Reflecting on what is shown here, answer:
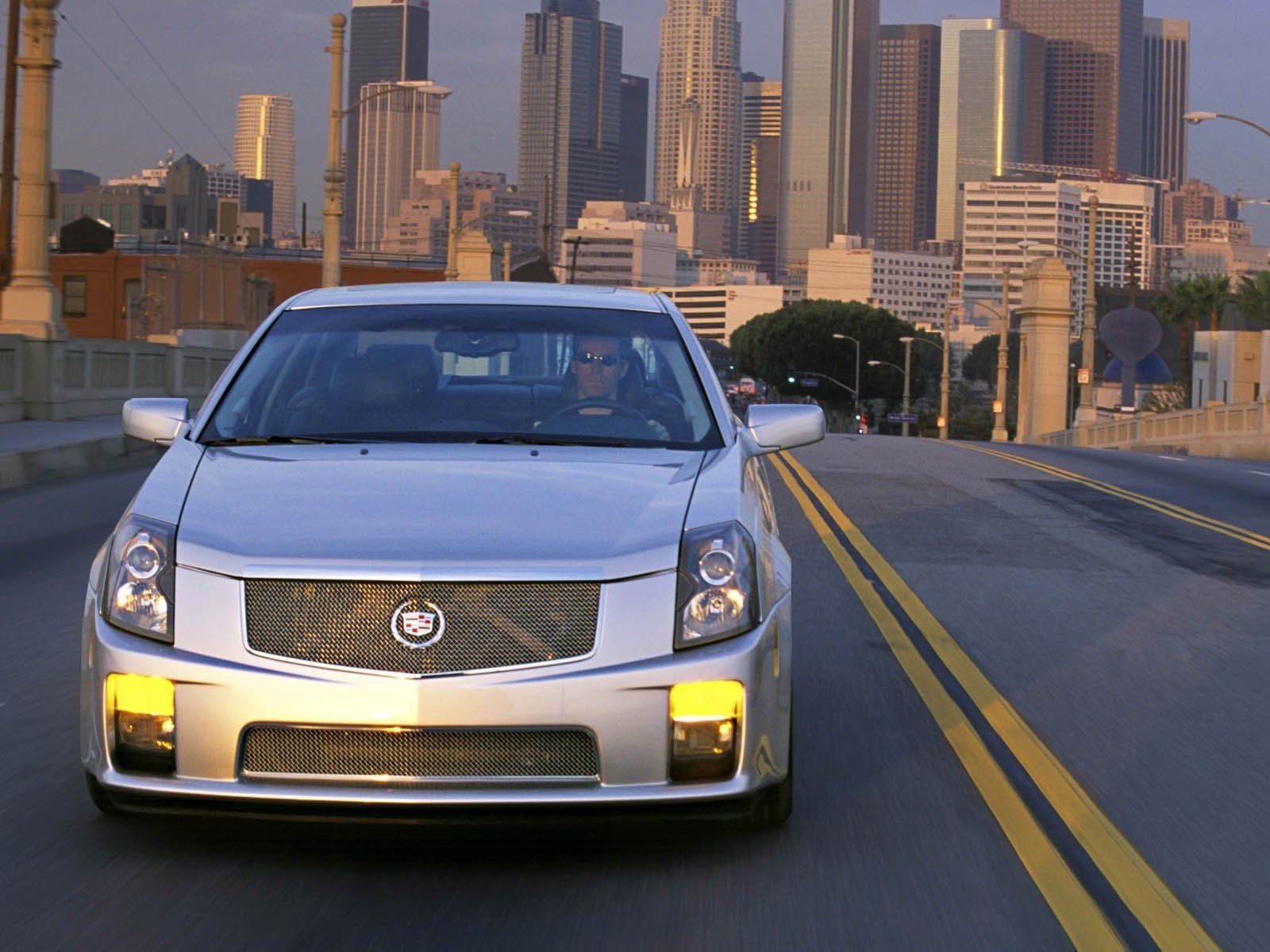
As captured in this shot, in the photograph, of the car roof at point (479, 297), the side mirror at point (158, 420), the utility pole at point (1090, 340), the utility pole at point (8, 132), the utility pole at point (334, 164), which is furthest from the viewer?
the utility pole at point (1090, 340)

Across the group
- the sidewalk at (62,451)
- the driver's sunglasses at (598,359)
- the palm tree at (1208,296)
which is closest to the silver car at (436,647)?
the driver's sunglasses at (598,359)

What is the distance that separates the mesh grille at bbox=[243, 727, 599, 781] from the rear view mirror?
78.6 inches

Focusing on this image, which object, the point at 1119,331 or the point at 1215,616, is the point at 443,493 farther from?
the point at 1119,331

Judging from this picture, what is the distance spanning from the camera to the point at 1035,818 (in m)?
5.16

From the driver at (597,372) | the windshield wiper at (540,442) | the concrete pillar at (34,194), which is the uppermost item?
Result: the concrete pillar at (34,194)

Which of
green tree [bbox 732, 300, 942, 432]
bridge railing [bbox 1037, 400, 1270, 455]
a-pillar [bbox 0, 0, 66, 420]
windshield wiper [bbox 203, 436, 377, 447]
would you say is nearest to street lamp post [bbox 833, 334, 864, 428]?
green tree [bbox 732, 300, 942, 432]

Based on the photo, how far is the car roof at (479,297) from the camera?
6.21m

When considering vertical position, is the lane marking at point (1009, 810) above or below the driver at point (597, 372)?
below

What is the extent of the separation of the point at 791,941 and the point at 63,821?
2.09 m

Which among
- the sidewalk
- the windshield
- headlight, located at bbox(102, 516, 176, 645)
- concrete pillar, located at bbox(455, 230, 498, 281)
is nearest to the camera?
headlight, located at bbox(102, 516, 176, 645)

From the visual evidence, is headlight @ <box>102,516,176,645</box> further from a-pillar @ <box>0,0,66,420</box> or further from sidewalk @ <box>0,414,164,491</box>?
a-pillar @ <box>0,0,66,420</box>

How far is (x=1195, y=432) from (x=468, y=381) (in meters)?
40.7

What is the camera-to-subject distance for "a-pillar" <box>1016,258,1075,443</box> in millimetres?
53781

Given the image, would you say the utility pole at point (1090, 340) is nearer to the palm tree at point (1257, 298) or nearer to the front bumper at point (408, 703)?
the palm tree at point (1257, 298)
